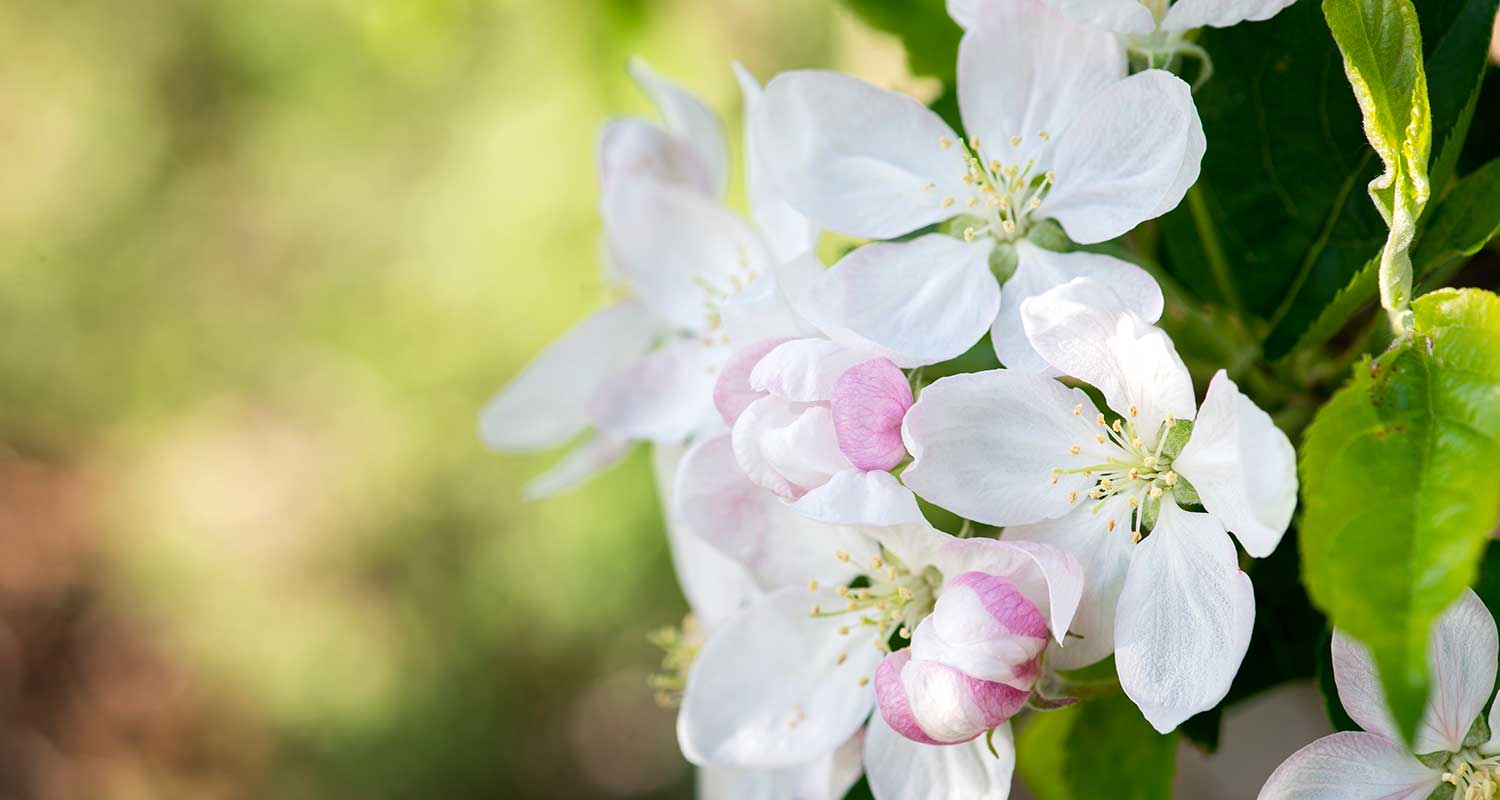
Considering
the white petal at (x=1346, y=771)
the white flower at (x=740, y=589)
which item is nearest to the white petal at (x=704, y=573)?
the white flower at (x=740, y=589)

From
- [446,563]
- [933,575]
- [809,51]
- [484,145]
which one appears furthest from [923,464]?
[446,563]

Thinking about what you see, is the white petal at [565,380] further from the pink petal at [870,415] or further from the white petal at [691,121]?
the pink petal at [870,415]

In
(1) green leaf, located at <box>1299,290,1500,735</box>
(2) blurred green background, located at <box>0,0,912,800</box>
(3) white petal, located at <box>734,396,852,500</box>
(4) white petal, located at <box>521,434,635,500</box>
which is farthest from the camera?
(2) blurred green background, located at <box>0,0,912,800</box>

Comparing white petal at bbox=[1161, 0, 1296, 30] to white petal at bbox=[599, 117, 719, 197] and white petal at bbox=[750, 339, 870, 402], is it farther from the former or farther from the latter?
white petal at bbox=[599, 117, 719, 197]

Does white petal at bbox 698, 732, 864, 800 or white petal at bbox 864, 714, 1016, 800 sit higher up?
white petal at bbox 864, 714, 1016, 800

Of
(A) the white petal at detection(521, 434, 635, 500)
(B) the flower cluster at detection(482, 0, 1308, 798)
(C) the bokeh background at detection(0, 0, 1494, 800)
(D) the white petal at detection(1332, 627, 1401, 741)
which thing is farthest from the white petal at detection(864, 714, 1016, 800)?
(C) the bokeh background at detection(0, 0, 1494, 800)

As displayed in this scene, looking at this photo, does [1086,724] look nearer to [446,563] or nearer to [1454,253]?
[1454,253]
